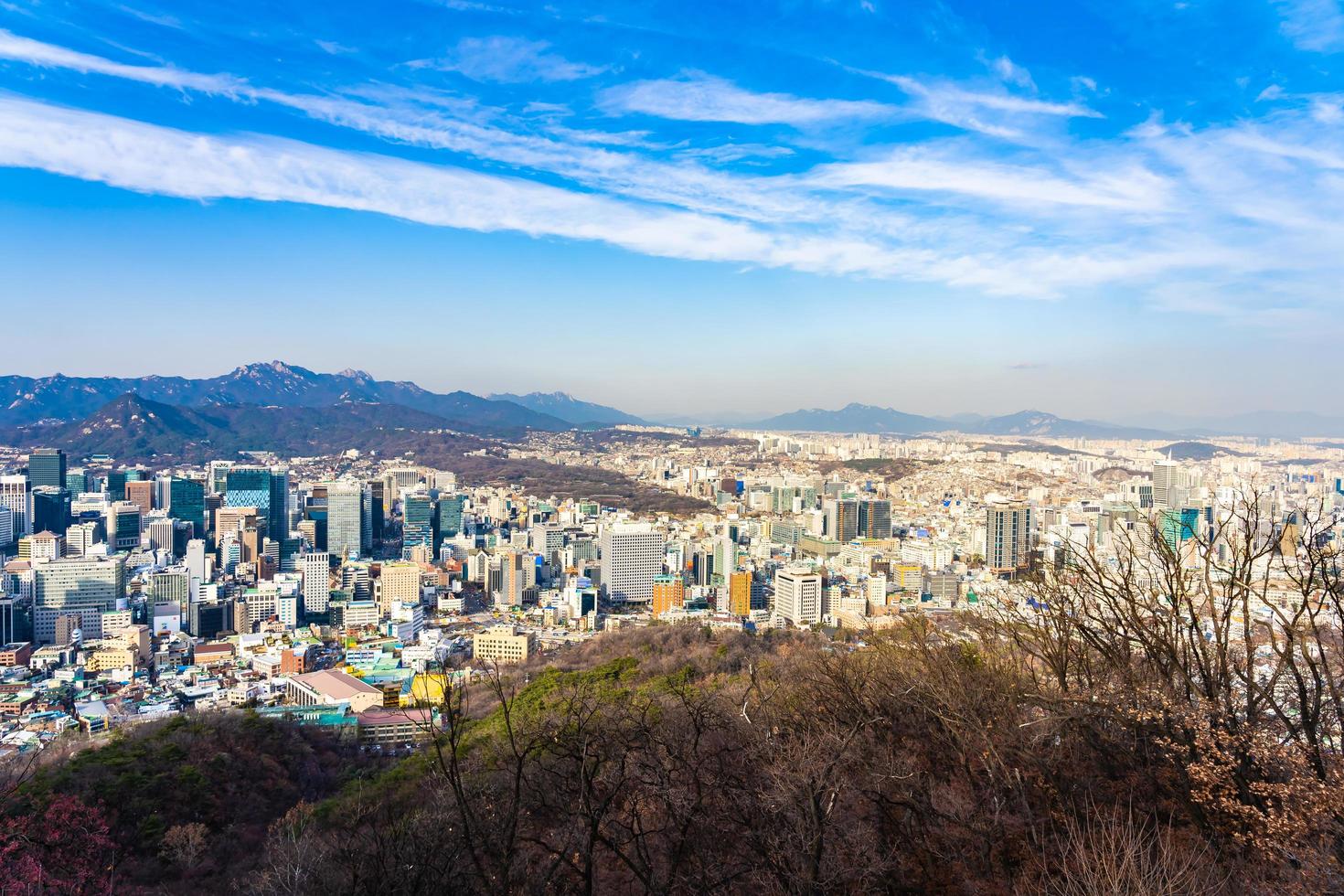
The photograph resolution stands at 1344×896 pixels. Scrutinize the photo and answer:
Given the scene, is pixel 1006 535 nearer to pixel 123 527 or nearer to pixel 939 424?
pixel 123 527

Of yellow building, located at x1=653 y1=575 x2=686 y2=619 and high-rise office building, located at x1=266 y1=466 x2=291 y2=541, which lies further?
high-rise office building, located at x1=266 y1=466 x2=291 y2=541

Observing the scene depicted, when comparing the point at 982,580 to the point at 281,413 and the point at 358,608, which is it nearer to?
the point at 358,608

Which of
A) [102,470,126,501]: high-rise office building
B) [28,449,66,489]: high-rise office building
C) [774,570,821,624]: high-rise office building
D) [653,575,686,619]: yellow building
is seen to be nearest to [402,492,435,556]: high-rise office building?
[653,575,686,619]: yellow building

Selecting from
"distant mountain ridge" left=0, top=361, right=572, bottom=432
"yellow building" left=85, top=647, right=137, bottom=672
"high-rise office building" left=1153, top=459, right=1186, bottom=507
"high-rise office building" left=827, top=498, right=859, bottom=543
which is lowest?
"yellow building" left=85, top=647, right=137, bottom=672

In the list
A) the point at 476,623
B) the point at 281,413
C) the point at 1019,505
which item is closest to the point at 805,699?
the point at 476,623

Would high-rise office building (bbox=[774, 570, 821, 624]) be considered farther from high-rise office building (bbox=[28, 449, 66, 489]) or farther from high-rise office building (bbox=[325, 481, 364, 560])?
high-rise office building (bbox=[28, 449, 66, 489])

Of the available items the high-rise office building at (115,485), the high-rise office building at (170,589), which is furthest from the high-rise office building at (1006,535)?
the high-rise office building at (115,485)
